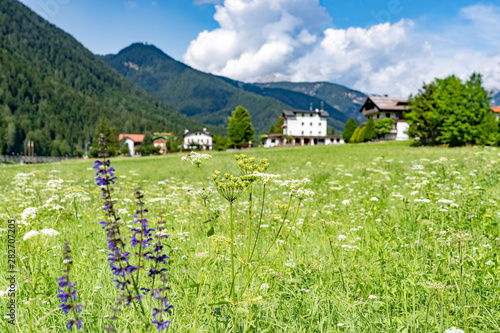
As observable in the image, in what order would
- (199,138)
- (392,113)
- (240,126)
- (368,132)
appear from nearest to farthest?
(368,132) < (240,126) < (392,113) < (199,138)

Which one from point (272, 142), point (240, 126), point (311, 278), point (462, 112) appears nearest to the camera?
point (311, 278)

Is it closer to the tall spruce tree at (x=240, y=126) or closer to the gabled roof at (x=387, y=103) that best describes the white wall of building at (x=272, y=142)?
the gabled roof at (x=387, y=103)

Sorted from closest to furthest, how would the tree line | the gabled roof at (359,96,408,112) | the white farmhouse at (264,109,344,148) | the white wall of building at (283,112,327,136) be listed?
the tree line < the gabled roof at (359,96,408,112) < the white farmhouse at (264,109,344,148) < the white wall of building at (283,112,327,136)

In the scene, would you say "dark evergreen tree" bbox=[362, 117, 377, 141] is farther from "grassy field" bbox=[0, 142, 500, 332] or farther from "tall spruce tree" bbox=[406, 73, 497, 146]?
"grassy field" bbox=[0, 142, 500, 332]

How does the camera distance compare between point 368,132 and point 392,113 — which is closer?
point 368,132

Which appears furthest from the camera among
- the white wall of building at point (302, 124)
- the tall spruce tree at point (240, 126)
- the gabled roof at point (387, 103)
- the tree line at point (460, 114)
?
the white wall of building at point (302, 124)

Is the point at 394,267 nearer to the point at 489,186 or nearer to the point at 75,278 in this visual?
the point at 75,278

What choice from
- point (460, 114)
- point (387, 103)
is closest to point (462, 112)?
point (460, 114)

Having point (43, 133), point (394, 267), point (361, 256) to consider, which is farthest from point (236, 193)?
point (43, 133)

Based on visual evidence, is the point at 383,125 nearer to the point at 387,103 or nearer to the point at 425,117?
the point at 387,103

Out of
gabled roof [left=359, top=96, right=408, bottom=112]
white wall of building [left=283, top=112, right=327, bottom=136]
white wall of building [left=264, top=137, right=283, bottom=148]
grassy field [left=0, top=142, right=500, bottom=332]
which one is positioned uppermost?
gabled roof [left=359, top=96, right=408, bottom=112]

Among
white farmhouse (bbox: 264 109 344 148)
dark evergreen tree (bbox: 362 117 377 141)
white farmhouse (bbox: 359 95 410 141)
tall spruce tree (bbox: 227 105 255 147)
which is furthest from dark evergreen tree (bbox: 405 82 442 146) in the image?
white farmhouse (bbox: 264 109 344 148)

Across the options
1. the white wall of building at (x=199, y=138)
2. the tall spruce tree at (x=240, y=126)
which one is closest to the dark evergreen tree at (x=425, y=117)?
the tall spruce tree at (x=240, y=126)

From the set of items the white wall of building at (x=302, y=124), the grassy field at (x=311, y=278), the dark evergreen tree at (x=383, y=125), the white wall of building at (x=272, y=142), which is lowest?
the grassy field at (x=311, y=278)
